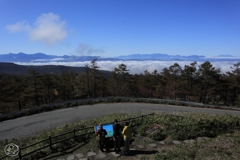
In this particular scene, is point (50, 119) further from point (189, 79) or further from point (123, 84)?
point (189, 79)

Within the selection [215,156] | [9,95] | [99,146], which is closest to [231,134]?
[215,156]

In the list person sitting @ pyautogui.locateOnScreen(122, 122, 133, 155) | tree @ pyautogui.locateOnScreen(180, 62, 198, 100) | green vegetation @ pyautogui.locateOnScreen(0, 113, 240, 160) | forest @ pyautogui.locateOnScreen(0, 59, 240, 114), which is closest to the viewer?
green vegetation @ pyautogui.locateOnScreen(0, 113, 240, 160)

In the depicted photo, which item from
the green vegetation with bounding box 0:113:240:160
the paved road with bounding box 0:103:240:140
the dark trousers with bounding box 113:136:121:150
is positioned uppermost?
the dark trousers with bounding box 113:136:121:150

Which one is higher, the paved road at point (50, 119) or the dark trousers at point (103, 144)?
the dark trousers at point (103, 144)

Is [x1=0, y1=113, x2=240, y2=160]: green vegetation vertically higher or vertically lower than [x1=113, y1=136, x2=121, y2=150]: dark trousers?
lower

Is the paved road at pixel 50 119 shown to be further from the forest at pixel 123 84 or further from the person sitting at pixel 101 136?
the forest at pixel 123 84

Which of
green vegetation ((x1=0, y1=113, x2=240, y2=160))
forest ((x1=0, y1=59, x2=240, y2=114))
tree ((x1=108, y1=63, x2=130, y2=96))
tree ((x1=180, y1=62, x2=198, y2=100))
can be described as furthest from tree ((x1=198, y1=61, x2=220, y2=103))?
green vegetation ((x1=0, y1=113, x2=240, y2=160))

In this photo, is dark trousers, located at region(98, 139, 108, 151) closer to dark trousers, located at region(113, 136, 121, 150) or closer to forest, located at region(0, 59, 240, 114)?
dark trousers, located at region(113, 136, 121, 150)

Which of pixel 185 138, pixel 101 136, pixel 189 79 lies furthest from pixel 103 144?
pixel 189 79

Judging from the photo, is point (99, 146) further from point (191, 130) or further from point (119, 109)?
point (119, 109)

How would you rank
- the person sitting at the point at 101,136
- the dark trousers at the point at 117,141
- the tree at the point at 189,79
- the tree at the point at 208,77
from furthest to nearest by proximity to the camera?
the tree at the point at 189,79
the tree at the point at 208,77
the dark trousers at the point at 117,141
the person sitting at the point at 101,136

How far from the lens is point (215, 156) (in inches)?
367

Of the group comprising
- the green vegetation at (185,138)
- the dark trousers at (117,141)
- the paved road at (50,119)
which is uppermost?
the dark trousers at (117,141)

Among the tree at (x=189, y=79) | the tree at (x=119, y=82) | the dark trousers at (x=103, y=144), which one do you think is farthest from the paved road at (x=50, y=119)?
the tree at (x=189, y=79)
